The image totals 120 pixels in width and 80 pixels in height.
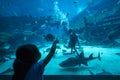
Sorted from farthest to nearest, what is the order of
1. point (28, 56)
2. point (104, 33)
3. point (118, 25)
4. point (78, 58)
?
point (104, 33) → point (118, 25) → point (78, 58) → point (28, 56)

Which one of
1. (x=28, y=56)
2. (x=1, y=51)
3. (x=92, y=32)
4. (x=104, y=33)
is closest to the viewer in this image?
(x=28, y=56)

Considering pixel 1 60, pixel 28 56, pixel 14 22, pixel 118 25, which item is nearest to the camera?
pixel 28 56

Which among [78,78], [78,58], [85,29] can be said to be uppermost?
[85,29]

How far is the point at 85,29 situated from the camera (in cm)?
2533

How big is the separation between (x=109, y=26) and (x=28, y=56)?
68.9 ft

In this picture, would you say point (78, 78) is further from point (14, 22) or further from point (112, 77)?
point (14, 22)

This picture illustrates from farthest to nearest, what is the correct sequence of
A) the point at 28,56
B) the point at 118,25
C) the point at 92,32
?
the point at 92,32, the point at 118,25, the point at 28,56

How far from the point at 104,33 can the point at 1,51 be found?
1279 centimetres

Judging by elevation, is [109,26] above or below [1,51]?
above

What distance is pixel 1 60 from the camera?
13.6 metres

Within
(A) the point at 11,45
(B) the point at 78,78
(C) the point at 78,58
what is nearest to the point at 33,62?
(B) the point at 78,78

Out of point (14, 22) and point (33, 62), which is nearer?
point (33, 62)

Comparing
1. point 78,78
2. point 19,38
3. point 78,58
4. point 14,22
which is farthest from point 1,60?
point 14,22

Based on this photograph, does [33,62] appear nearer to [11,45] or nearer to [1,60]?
[1,60]
